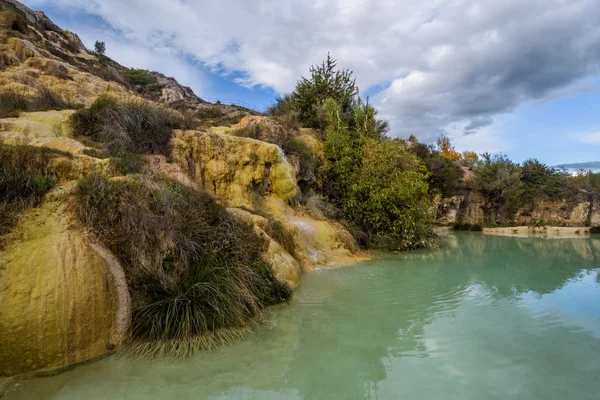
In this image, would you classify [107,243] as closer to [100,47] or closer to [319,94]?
[319,94]

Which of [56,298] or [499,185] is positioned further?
[499,185]

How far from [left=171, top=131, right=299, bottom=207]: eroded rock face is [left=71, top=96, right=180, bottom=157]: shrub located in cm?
49

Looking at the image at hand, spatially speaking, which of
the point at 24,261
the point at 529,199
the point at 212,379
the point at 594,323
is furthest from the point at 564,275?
the point at 529,199

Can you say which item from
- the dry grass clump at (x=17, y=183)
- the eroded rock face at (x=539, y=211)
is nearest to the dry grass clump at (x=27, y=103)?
the dry grass clump at (x=17, y=183)

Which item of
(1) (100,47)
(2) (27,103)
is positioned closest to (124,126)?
(2) (27,103)

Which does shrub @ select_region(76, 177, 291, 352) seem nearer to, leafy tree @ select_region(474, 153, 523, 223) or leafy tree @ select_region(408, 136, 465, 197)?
leafy tree @ select_region(408, 136, 465, 197)

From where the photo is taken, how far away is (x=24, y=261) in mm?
3840

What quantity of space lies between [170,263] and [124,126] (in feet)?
18.4

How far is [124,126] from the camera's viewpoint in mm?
8914

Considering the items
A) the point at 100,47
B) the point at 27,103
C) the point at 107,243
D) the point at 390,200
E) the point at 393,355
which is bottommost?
the point at 393,355

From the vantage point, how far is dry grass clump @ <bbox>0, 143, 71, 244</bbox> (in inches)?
161

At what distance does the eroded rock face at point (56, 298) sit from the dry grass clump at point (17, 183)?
0.15 metres

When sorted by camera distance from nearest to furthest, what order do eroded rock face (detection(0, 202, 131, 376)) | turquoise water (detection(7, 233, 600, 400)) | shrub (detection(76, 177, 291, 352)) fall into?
1. turquoise water (detection(7, 233, 600, 400))
2. eroded rock face (detection(0, 202, 131, 376))
3. shrub (detection(76, 177, 291, 352))

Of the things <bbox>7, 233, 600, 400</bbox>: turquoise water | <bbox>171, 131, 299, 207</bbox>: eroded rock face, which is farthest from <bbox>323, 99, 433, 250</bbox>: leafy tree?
<bbox>7, 233, 600, 400</bbox>: turquoise water
